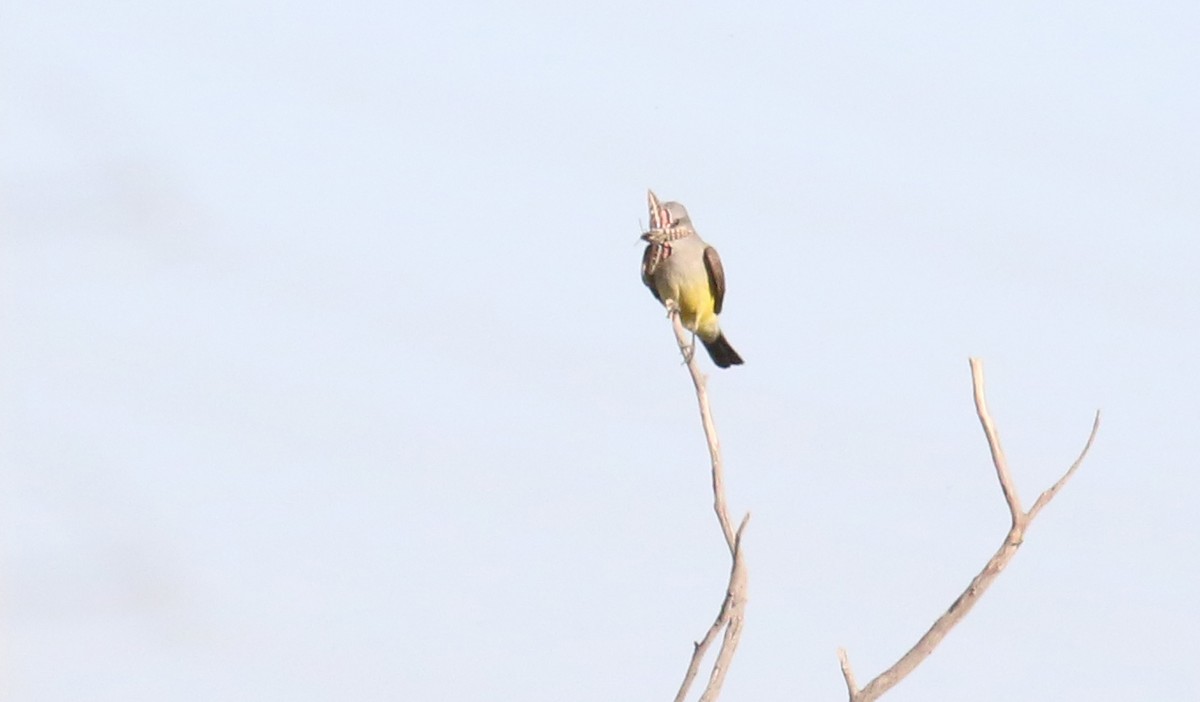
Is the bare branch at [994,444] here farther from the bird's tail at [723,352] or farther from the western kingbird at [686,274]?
the bird's tail at [723,352]

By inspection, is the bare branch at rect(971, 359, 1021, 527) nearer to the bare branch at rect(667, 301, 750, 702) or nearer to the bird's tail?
the bare branch at rect(667, 301, 750, 702)

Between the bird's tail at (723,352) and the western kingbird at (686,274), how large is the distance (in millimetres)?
521

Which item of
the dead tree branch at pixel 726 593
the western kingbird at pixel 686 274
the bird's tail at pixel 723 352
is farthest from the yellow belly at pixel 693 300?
the dead tree branch at pixel 726 593

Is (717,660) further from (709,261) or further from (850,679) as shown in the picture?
(709,261)

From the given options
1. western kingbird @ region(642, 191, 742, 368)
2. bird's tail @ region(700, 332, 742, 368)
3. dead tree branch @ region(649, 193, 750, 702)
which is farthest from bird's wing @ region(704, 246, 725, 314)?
dead tree branch @ region(649, 193, 750, 702)

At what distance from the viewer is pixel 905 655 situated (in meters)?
4.92

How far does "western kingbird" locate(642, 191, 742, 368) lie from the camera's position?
11.6 meters

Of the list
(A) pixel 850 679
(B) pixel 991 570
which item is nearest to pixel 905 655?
(A) pixel 850 679

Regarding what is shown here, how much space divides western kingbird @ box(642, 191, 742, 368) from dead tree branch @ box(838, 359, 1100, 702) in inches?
230

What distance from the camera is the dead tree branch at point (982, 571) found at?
4.89m

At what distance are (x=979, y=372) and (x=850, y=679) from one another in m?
1.14

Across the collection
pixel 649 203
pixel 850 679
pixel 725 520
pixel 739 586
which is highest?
pixel 649 203

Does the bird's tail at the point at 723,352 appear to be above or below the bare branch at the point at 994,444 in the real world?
above

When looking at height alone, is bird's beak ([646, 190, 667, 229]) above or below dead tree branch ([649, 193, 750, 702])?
above
